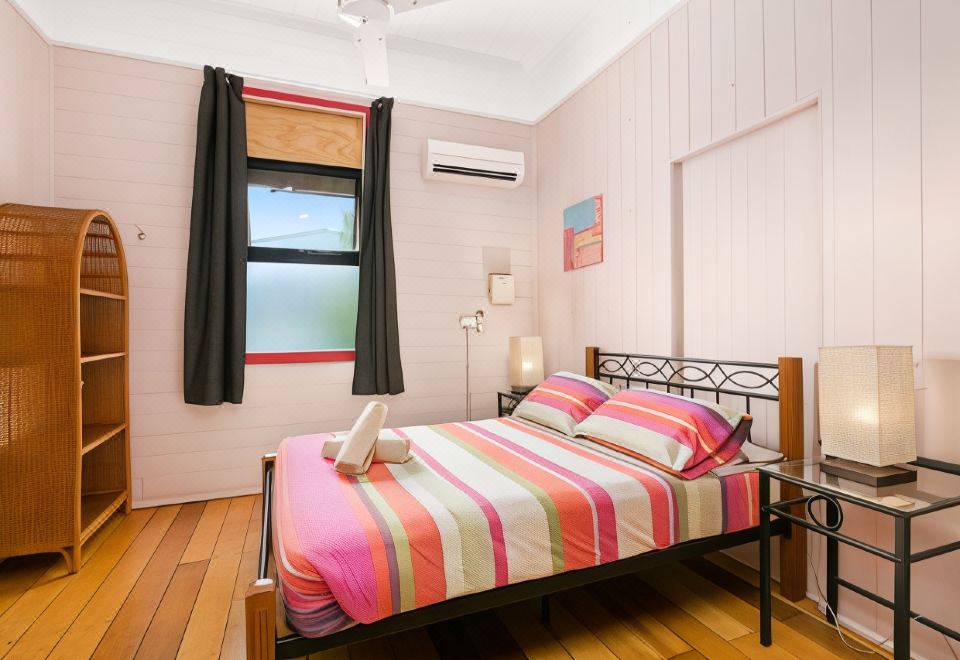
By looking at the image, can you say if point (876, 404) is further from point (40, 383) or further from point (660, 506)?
point (40, 383)

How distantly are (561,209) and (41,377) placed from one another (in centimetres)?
318

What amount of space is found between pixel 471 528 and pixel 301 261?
2.66 m

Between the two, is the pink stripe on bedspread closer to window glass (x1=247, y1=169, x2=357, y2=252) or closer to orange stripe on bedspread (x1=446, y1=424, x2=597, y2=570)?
orange stripe on bedspread (x1=446, y1=424, x2=597, y2=570)

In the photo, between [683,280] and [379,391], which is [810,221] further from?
[379,391]

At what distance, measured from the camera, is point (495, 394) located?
4105mm

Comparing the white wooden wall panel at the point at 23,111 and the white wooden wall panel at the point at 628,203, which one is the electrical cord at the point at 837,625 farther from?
the white wooden wall panel at the point at 23,111

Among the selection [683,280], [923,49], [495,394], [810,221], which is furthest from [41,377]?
[923,49]

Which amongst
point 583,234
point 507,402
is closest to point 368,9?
point 583,234

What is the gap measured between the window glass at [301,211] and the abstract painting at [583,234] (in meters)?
1.57

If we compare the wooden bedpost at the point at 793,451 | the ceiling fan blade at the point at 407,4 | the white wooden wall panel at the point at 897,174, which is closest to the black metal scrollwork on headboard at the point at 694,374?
the wooden bedpost at the point at 793,451

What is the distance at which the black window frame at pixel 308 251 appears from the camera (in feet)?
11.6

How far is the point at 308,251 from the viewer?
367cm

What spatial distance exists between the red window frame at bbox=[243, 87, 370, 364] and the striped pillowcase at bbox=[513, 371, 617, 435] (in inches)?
56.2

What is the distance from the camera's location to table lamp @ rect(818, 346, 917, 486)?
158 centimetres
